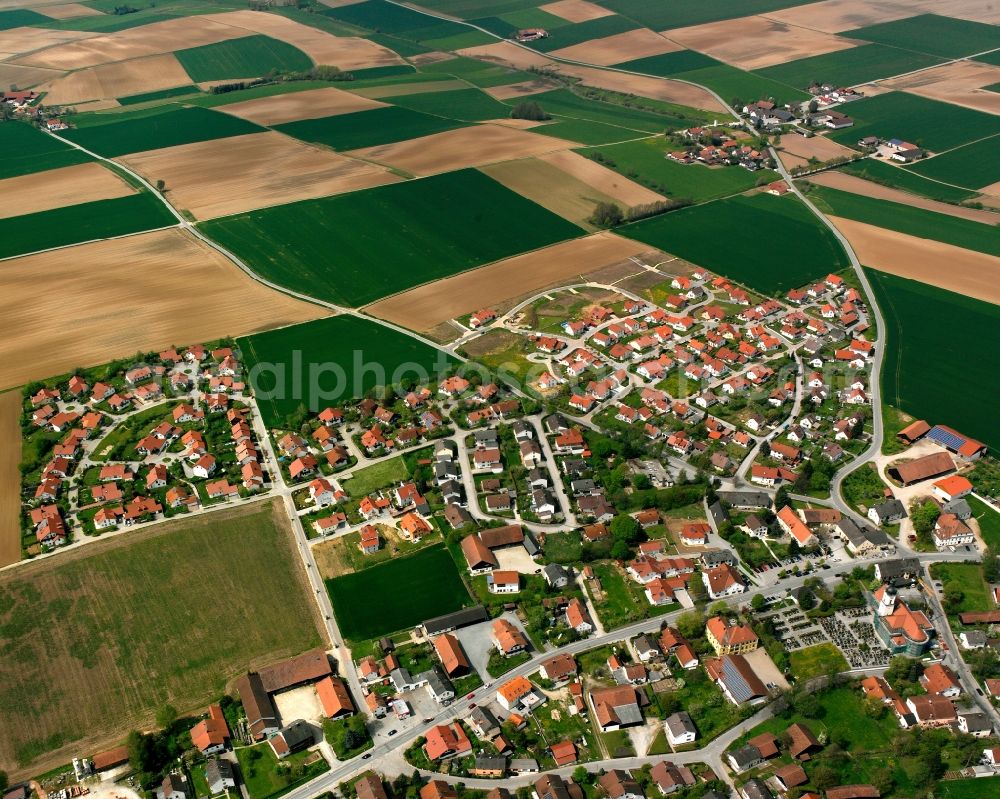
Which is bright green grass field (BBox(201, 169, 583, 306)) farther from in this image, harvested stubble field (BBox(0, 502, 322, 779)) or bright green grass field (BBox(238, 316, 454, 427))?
harvested stubble field (BBox(0, 502, 322, 779))

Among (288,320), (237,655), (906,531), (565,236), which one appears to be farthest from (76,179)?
(906,531)

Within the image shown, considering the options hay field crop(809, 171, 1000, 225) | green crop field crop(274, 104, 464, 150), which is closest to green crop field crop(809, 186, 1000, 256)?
hay field crop(809, 171, 1000, 225)

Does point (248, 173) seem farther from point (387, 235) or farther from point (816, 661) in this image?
point (816, 661)

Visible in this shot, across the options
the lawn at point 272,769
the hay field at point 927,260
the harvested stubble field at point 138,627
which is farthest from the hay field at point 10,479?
the hay field at point 927,260

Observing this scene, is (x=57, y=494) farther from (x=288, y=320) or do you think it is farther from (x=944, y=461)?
(x=944, y=461)

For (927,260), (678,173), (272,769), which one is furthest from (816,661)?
(678,173)

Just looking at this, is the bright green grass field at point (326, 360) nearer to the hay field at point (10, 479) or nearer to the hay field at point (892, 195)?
the hay field at point (10, 479)
